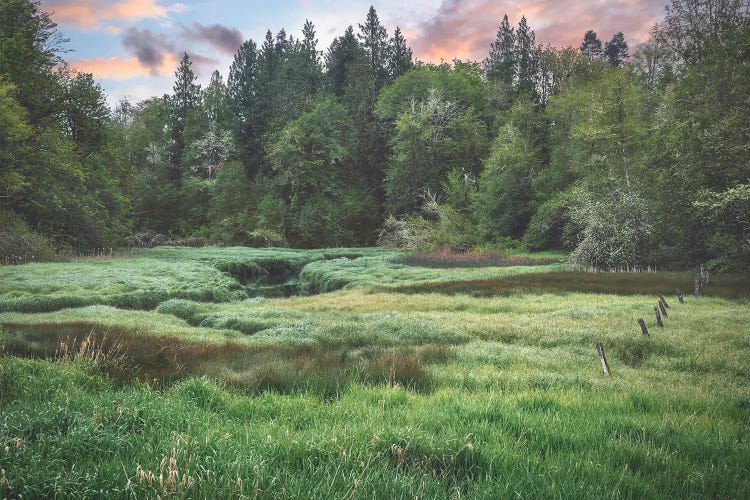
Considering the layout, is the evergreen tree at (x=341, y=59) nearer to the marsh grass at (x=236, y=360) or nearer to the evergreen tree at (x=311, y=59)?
the evergreen tree at (x=311, y=59)

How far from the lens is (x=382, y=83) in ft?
258

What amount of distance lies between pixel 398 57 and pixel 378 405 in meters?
83.4

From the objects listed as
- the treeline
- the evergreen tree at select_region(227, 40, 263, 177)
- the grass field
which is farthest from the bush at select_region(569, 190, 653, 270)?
the evergreen tree at select_region(227, 40, 263, 177)

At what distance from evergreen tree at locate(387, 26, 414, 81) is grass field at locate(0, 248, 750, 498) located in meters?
71.5

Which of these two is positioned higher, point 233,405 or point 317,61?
point 317,61

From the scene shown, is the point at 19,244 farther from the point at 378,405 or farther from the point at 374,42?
the point at 374,42

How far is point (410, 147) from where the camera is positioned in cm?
6103

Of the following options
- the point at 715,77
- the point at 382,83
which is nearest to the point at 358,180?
the point at 382,83

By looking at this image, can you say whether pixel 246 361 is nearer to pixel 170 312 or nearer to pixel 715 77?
pixel 170 312

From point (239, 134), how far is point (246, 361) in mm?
82394

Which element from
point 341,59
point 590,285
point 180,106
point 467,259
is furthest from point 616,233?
point 180,106

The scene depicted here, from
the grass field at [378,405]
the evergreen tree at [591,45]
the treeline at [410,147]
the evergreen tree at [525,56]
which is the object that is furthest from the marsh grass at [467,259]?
the evergreen tree at [591,45]

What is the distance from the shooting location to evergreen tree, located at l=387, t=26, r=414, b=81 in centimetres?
7924

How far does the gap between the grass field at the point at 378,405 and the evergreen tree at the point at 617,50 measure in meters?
90.9
